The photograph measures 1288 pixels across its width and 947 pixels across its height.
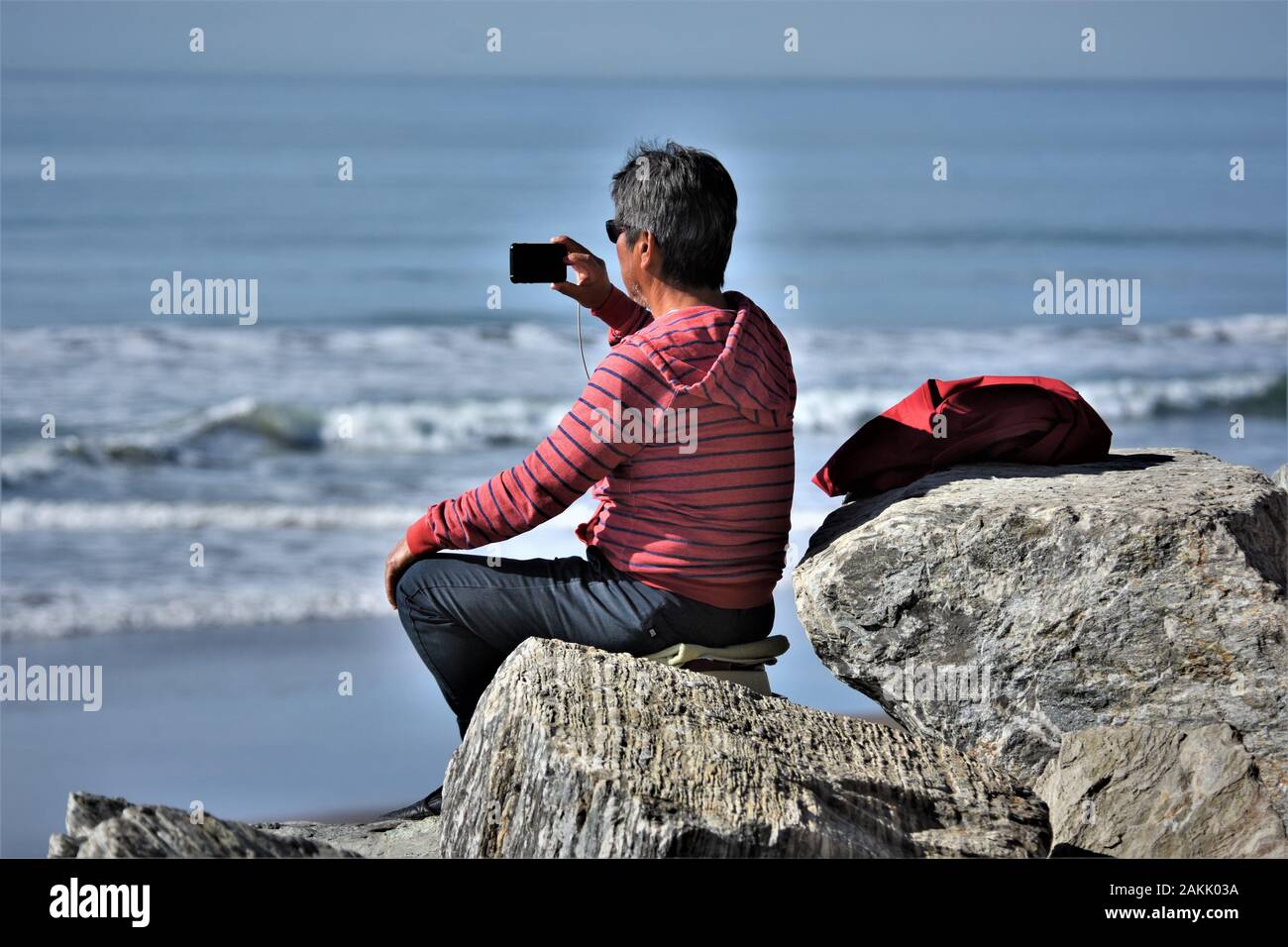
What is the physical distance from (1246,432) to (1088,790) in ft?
35.7

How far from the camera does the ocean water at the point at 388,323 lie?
700 centimetres

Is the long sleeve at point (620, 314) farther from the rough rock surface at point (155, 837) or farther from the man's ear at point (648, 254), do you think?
the rough rock surface at point (155, 837)

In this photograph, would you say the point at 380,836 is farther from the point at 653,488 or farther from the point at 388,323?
the point at 388,323

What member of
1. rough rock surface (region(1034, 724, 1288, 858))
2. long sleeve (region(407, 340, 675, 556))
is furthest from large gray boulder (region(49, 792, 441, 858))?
rough rock surface (region(1034, 724, 1288, 858))

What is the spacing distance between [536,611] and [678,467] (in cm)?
51

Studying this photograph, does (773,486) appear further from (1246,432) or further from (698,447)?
(1246,432)

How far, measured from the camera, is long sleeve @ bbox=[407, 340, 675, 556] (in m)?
3.42

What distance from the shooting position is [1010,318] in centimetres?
1856

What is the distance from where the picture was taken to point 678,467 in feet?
11.6

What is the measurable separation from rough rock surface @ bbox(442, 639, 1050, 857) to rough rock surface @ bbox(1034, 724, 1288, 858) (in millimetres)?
127

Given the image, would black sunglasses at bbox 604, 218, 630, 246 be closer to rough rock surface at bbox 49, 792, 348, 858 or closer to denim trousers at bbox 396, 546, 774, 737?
denim trousers at bbox 396, 546, 774, 737

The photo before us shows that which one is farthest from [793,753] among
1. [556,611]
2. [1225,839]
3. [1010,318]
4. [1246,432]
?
[1010,318]
